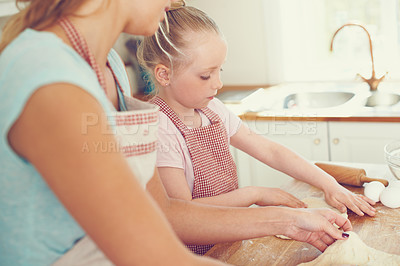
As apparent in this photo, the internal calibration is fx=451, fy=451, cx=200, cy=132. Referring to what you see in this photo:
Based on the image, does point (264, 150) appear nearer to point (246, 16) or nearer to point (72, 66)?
point (72, 66)

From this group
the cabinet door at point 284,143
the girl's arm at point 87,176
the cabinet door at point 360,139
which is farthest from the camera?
the cabinet door at point 284,143

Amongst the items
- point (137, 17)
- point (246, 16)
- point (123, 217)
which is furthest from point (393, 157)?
point (246, 16)

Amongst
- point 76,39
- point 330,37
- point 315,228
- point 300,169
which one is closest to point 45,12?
point 76,39

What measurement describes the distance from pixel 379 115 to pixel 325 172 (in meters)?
0.72

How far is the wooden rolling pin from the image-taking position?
1.30m

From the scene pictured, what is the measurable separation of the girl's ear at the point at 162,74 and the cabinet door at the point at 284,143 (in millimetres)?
921

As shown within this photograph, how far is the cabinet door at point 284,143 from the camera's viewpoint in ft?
6.93

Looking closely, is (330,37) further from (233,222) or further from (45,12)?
(45,12)

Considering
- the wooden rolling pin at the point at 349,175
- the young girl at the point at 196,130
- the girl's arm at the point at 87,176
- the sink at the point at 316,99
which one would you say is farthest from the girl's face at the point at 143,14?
the sink at the point at 316,99

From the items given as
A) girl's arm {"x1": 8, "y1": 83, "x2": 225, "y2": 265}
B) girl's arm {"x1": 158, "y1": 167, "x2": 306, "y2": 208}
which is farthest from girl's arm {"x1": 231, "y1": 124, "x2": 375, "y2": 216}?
girl's arm {"x1": 8, "y1": 83, "x2": 225, "y2": 265}

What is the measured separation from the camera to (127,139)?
756 mm

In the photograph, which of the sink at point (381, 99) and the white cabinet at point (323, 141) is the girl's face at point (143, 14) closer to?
the white cabinet at point (323, 141)

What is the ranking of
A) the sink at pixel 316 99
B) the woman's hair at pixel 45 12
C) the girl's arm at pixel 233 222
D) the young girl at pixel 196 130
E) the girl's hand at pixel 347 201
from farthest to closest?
1. the sink at pixel 316 99
2. the young girl at pixel 196 130
3. the girl's hand at pixel 347 201
4. the girl's arm at pixel 233 222
5. the woman's hair at pixel 45 12

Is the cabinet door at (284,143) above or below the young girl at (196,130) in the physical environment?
below
